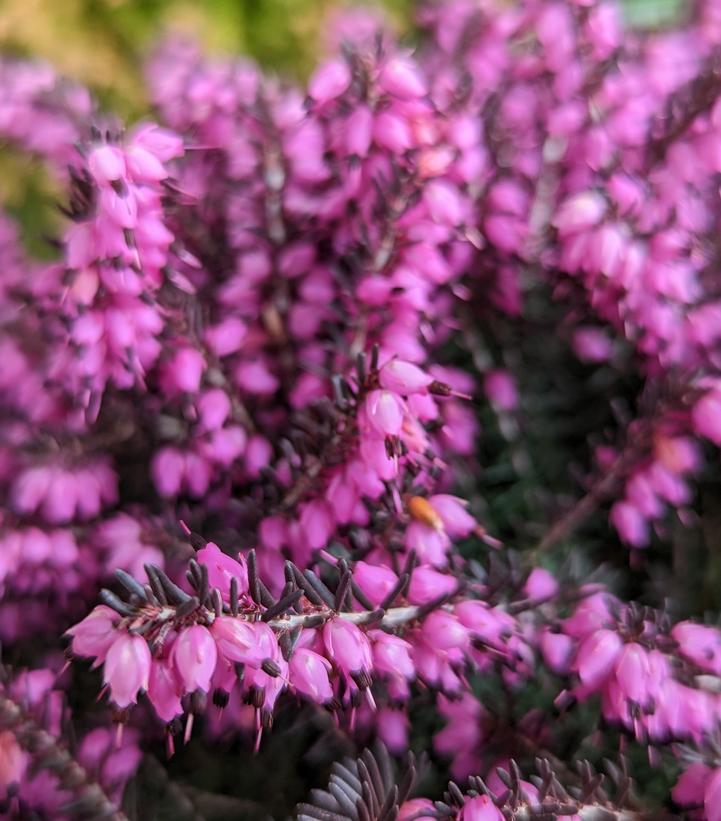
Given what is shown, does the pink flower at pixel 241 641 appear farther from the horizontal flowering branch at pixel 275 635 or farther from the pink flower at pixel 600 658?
the pink flower at pixel 600 658

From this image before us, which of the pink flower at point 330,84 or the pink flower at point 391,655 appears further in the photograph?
the pink flower at point 330,84

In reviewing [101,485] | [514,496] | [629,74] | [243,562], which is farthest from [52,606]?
[629,74]

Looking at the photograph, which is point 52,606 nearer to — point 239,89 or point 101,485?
point 101,485

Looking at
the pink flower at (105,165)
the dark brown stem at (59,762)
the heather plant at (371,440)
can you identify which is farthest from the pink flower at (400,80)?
the dark brown stem at (59,762)

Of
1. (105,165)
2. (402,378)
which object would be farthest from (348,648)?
(105,165)

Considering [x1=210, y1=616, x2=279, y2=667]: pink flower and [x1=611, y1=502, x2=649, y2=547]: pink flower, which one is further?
[x1=611, y1=502, x2=649, y2=547]: pink flower

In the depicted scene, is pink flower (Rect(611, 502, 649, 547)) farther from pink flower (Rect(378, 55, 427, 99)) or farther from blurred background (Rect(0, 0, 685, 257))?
blurred background (Rect(0, 0, 685, 257))

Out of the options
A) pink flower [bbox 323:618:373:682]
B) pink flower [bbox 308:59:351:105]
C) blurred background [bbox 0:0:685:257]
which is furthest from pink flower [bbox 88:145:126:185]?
blurred background [bbox 0:0:685:257]
